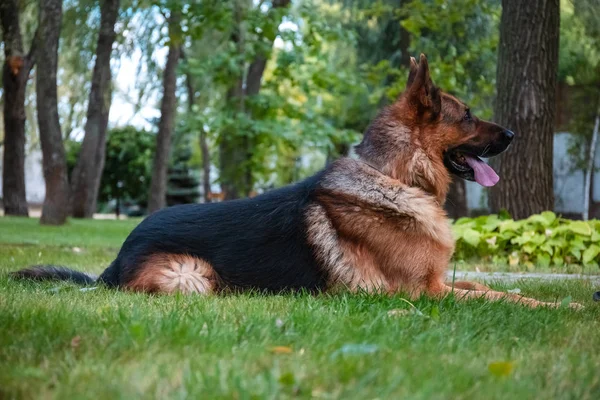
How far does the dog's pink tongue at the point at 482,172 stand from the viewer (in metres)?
5.44

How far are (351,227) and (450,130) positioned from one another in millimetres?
1087

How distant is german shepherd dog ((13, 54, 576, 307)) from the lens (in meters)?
5.03

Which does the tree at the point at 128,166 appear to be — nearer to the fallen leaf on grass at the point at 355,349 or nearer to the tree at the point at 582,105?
the tree at the point at 582,105

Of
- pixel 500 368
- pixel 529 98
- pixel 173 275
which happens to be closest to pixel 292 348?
pixel 500 368

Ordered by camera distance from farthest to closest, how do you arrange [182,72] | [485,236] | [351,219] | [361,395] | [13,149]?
[13,149] < [182,72] < [485,236] < [351,219] < [361,395]

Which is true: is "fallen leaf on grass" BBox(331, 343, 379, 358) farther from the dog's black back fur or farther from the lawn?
the dog's black back fur

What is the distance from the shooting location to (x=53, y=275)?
5.80 m

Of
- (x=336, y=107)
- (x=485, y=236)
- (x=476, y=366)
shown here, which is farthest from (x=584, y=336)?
(x=336, y=107)

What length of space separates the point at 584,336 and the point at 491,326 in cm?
46

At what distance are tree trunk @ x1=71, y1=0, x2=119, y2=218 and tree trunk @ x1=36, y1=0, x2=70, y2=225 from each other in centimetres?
268

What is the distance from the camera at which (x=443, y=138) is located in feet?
17.6

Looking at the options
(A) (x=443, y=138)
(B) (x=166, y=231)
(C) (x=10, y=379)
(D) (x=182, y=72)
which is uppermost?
(D) (x=182, y=72)

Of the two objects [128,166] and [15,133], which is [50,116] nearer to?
[15,133]

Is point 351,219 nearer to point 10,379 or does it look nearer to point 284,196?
point 284,196
